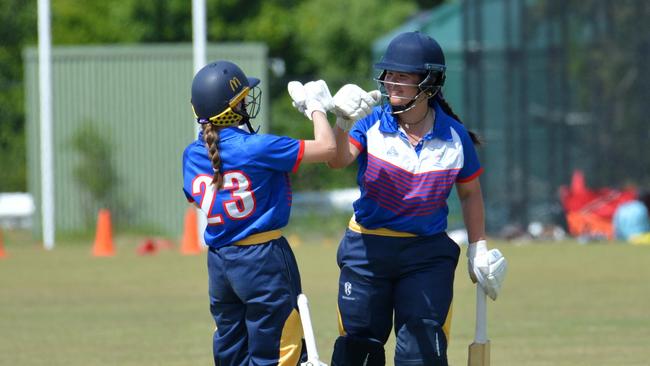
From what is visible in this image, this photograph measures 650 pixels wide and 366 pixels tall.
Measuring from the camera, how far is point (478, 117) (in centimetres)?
2353

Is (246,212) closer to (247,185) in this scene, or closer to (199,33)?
(247,185)

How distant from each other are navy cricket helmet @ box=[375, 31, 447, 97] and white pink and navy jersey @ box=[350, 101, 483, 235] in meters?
0.23

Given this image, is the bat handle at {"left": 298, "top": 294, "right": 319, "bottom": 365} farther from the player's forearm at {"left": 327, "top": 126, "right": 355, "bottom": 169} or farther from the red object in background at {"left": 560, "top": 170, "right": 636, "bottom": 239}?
the red object in background at {"left": 560, "top": 170, "right": 636, "bottom": 239}

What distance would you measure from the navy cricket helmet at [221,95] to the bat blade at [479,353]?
5.24 feet

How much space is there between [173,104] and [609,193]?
26.0 feet

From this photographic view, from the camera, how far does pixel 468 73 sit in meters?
23.7

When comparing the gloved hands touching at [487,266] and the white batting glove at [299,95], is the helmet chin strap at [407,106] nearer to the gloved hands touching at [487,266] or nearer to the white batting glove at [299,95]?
the white batting glove at [299,95]

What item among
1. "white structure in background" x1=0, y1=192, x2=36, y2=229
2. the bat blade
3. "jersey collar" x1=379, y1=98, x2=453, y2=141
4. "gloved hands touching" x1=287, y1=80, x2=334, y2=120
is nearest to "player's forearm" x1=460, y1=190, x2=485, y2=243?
"jersey collar" x1=379, y1=98, x2=453, y2=141

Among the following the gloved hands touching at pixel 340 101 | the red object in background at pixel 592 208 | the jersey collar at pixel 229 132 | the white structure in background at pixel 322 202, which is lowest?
the white structure in background at pixel 322 202

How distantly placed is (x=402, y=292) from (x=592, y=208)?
49.4ft

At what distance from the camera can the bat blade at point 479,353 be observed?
6699 mm

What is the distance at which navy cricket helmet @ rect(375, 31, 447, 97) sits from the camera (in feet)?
22.0

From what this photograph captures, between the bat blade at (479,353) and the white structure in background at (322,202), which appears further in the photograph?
the white structure in background at (322,202)

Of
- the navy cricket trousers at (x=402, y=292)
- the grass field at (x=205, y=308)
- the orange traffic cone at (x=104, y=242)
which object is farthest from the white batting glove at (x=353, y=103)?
the orange traffic cone at (x=104, y=242)
